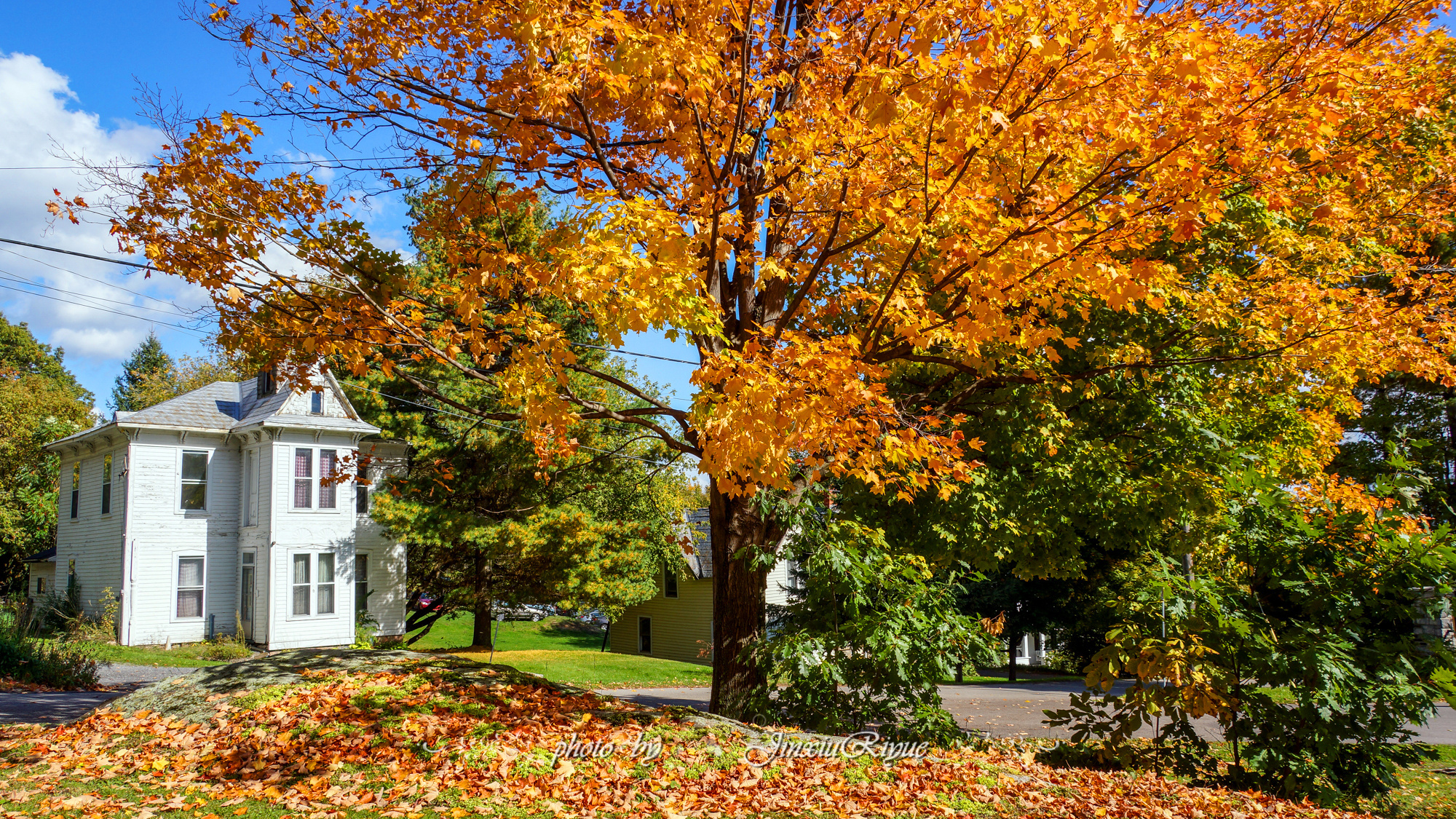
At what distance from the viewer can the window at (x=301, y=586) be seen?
782 inches

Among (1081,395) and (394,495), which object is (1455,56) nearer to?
(1081,395)

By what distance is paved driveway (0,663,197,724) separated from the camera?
327 inches

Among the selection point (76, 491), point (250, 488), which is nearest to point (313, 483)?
point (250, 488)

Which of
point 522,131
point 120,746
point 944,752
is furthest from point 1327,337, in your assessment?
point 120,746

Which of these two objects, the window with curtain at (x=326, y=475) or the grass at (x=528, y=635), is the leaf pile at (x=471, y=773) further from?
the grass at (x=528, y=635)

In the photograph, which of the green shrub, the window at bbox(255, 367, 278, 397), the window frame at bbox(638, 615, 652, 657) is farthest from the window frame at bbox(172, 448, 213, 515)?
the green shrub

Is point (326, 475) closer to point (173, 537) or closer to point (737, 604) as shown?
point (173, 537)

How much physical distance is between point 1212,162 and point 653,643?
27.8 metres

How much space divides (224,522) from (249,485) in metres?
1.11

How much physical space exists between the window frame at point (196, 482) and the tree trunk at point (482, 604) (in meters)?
6.65

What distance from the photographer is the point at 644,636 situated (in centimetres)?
3145

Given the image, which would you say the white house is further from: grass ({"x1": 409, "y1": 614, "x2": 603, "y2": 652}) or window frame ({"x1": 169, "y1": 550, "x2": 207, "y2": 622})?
grass ({"x1": 409, "y1": 614, "x2": 603, "y2": 652})

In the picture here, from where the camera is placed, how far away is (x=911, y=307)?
6.66 meters

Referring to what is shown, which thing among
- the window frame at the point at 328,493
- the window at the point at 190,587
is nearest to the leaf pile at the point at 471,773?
the window frame at the point at 328,493
